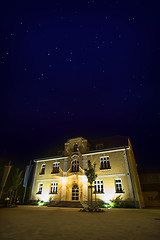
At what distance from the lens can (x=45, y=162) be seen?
24.5m

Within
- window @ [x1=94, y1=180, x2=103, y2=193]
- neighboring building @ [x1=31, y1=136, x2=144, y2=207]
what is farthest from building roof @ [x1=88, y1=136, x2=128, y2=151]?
window @ [x1=94, y1=180, x2=103, y2=193]

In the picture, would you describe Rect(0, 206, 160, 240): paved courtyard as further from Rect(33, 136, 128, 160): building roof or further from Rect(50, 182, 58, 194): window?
Rect(50, 182, 58, 194): window

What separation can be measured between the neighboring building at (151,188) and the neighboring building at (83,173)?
7564 millimetres

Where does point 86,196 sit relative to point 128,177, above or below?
below

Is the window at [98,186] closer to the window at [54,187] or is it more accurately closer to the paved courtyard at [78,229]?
the window at [54,187]

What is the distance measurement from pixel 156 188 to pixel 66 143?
62.9ft

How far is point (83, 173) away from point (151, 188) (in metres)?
15.1

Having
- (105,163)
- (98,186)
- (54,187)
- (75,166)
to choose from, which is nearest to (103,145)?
(105,163)

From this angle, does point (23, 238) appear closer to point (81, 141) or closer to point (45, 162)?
point (81, 141)

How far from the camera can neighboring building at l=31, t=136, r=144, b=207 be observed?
56.9ft

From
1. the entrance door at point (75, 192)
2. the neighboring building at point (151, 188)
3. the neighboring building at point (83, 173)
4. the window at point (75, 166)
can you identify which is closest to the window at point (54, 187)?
the neighboring building at point (83, 173)

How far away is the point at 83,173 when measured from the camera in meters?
19.9

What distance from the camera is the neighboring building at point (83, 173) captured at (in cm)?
1734

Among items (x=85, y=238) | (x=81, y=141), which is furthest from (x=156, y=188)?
(x=85, y=238)
